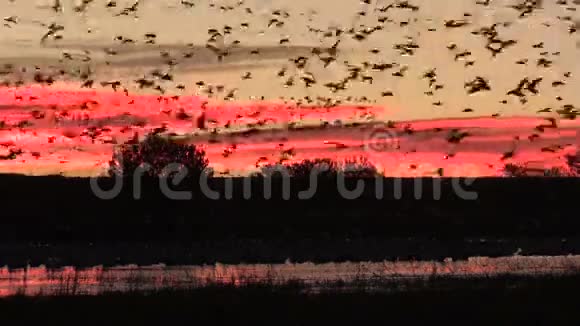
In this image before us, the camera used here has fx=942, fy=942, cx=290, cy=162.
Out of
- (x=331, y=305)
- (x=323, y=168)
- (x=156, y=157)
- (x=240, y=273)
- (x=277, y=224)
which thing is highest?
(x=156, y=157)

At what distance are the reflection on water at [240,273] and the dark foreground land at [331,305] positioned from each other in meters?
0.12

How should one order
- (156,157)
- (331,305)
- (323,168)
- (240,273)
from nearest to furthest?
(331,305), (240,273), (323,168), (156,157)

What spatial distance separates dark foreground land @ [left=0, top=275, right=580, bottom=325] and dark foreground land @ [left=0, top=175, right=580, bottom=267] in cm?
66

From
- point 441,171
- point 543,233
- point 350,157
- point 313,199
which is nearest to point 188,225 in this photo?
point 313,199

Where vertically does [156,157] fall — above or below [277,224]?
above

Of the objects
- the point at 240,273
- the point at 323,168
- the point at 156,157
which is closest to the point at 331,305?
the point at 240,273

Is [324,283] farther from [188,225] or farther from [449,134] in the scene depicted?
[449,134]

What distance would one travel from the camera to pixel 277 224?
11500 millimetres

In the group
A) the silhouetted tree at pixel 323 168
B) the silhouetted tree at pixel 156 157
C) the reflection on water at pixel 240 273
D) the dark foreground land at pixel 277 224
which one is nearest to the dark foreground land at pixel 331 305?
the reflection on water at pixel 240 273

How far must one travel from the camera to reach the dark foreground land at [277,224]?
34.8 ft

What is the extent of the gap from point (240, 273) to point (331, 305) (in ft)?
3.46

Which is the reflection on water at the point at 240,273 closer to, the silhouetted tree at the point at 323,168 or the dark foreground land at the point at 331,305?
the dark foreground land at the point at 331,305

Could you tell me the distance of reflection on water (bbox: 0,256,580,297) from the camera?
31.8 feet

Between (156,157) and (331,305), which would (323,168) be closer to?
(156,157)
